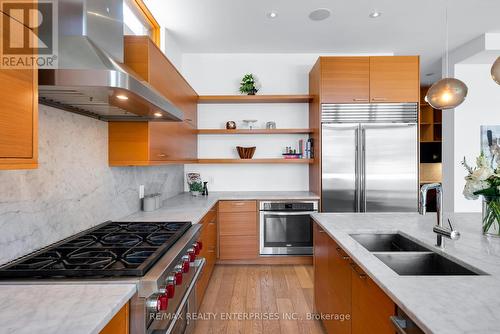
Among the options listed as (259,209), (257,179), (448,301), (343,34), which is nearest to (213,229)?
(259,209)

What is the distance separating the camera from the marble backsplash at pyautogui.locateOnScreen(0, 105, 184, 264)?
54.2 inches

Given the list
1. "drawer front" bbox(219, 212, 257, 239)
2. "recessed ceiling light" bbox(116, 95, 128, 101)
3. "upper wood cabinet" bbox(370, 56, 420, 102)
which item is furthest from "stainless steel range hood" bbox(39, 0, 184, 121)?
"upper wood cabinet" bbox(370, 56, 420, 102)

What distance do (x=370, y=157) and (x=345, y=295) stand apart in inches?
93.0

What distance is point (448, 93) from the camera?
92.5 inches

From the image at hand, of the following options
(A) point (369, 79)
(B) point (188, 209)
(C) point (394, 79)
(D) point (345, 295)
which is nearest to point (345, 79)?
(A) point (369, 79)

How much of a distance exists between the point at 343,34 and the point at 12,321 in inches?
159

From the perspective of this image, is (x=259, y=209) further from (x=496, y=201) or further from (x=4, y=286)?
(x=4, y=286)

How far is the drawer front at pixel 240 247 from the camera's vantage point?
374 centimetres

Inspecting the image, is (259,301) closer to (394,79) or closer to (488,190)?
(488,190)

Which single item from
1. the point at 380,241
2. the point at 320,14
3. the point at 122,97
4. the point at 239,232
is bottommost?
the point at 239,232

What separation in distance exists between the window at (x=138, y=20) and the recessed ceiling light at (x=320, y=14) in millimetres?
1773

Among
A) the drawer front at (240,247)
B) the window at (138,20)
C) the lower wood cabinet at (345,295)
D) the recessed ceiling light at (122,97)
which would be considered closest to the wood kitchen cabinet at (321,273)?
the lower wood cabinet at (345,295)

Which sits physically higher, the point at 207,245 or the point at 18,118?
the point at 18,118

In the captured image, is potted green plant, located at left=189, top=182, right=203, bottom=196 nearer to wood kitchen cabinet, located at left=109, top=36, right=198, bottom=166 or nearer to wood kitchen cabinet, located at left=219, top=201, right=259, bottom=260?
wood kitchen cabinet, located at left=219, top=201, right=259, bottom=260
